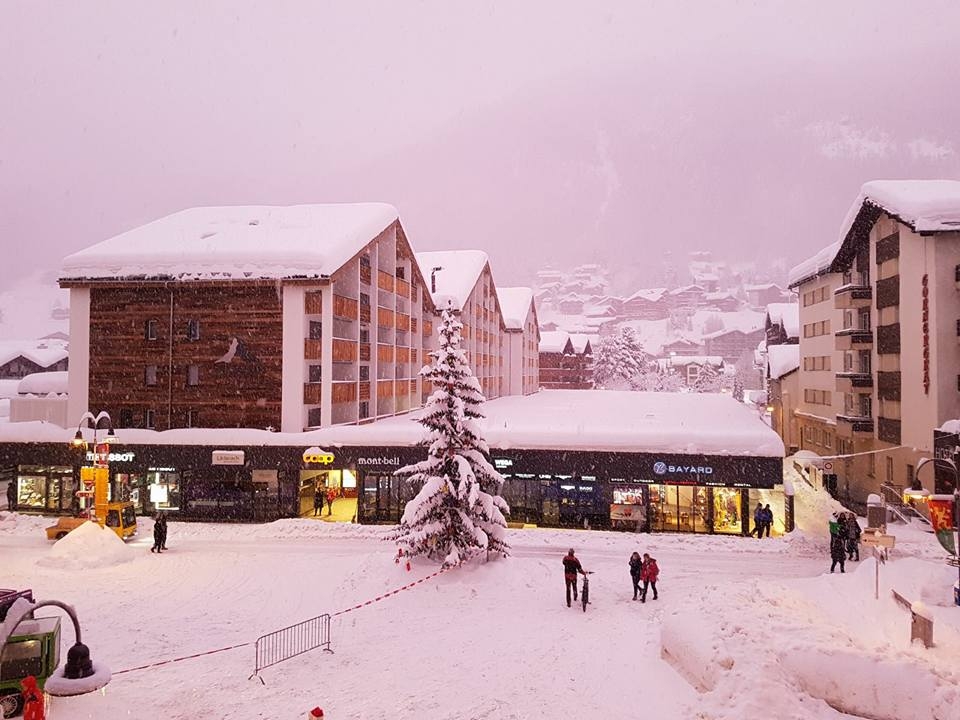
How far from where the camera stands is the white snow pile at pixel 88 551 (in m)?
23.5

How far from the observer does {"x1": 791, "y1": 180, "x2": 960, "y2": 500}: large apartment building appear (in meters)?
30.9

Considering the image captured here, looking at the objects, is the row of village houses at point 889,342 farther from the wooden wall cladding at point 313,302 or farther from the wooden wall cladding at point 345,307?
the wooden wall cladding at point 313,302

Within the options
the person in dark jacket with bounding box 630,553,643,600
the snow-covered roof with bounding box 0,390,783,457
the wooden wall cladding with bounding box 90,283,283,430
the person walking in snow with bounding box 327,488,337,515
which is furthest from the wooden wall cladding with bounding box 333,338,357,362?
the person in dark jacket with bounding box 630,553,643,600

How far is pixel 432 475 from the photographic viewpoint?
2359 cm

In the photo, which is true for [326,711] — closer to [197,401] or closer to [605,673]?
[605,673]

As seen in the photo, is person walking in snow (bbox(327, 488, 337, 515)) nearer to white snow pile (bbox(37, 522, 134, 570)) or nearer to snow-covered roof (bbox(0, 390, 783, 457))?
snow-covered roof (bbox(0, 390, 783, 457))

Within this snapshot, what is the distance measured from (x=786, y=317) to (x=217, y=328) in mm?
50551

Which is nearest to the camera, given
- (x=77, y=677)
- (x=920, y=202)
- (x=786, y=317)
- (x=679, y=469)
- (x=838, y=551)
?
(x=77, y=677)

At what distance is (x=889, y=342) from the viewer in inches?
1371

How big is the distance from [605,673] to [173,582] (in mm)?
14824

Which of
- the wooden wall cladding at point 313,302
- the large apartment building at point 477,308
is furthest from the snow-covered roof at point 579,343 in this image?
the wooden wall cladding at point 313,302

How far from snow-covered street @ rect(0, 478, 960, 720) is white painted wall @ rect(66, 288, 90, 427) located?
10652 millimetres

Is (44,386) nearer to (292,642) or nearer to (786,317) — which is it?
(292,642)

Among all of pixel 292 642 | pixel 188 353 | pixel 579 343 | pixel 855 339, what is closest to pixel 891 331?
pixel 855 339
